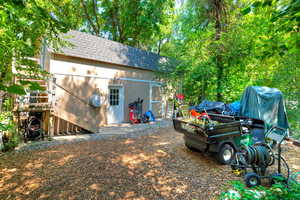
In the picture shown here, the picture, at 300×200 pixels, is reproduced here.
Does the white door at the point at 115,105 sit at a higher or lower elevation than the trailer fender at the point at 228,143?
higher

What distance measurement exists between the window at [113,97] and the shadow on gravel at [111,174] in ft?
13.0

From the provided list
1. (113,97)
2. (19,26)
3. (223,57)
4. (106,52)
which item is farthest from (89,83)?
(223,57)

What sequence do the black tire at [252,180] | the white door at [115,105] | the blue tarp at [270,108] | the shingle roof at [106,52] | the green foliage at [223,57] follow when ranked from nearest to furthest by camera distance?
the black tire at [252,180], the blue tarp at [270,108], the shingle roof at [106,52], the green foliage at [223,57], the white door at [115,105]

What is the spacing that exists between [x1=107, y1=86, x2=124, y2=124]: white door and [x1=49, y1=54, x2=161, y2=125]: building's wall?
211 millimetres

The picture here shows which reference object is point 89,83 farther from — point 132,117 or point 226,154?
point 226,154

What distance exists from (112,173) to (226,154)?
2.79 m

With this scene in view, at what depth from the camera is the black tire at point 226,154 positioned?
3480 mm

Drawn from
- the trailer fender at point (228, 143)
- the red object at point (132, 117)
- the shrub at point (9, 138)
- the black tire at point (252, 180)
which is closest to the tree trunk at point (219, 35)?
the red object at point (132, 117)

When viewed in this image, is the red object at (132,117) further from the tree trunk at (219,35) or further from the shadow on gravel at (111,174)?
the tree trunk at (219,35)

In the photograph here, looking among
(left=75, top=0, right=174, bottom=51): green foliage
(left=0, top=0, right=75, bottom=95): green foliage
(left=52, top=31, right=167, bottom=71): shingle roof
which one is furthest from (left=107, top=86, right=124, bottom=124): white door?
(left=75, top=0, right=174, bottom=51): green foliage

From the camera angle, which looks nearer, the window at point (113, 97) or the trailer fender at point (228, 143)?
the trailer fender at point (228, 143)

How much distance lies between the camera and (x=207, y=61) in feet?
28.9

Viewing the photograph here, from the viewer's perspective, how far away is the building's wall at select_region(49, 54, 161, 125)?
231 inches

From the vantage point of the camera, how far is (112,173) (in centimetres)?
302
